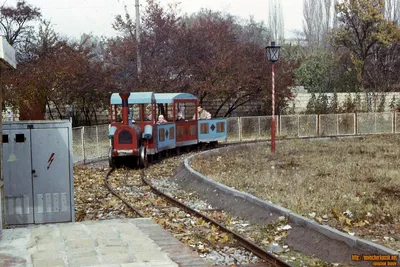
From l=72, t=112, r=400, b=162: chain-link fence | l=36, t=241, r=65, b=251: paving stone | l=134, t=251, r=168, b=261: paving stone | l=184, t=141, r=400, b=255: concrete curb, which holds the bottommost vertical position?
l=184, t=141, r=400, b=255: concrete curb

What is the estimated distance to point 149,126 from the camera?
22250 millimetres

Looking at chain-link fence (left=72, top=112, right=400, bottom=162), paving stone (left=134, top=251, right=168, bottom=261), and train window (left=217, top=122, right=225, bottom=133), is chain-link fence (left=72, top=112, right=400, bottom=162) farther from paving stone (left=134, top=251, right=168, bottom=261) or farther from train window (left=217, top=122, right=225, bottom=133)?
paving stone (left=134, top=251, right=168, bottom=261)

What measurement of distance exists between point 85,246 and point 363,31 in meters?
46.0

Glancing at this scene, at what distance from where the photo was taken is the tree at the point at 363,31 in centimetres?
4841

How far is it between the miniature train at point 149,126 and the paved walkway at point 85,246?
39.4 ft

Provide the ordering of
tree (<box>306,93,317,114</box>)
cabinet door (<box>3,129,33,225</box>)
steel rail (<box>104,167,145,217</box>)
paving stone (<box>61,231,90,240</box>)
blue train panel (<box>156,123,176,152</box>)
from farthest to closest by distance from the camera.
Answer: tree (<box>306,93,317,114</box>) → blue train panel (<box>156,123,176,152</box>) → steel rail (<box>104,167,145,217</box>) → cabinet door (<box>3,129,33,225</box>) → paving stone (<box>61,231,90,240</box>)

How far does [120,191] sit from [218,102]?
24.9m

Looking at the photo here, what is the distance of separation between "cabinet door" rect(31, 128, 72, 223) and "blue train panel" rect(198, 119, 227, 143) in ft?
58.9

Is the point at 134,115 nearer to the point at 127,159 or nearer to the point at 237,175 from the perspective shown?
the point at 127,159

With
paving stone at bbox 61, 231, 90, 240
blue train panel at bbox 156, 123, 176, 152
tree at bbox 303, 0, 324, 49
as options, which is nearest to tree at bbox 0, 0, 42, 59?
blue train panel at bbox 156, 123, 176, 152

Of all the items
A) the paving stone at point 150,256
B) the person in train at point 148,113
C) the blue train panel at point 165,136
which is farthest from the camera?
the blue train panel at point 165,136

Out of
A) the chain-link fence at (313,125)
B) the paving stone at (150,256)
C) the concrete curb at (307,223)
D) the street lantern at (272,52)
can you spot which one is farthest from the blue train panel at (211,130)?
the paving stone at (150,256)

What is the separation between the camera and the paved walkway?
6785 millimetres

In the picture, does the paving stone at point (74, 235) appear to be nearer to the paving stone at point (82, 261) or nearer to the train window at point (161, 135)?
the paving stone at point (82, 261)
